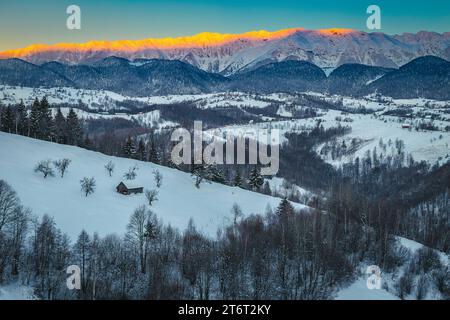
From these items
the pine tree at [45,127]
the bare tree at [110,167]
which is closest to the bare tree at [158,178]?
the bare tree at [110,167]

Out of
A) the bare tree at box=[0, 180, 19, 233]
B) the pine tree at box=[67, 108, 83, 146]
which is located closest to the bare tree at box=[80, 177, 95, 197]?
the bare tree at box=[0, 180, 19, 233]

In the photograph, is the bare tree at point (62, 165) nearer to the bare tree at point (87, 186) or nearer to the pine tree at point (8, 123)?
the bare tree at point (87, 186)

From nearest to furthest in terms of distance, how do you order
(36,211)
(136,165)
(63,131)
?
(36,211) → (136,165) → (63,131)

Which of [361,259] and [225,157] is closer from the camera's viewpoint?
[361,259]

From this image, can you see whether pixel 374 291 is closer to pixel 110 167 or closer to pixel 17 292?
pixel 17 292

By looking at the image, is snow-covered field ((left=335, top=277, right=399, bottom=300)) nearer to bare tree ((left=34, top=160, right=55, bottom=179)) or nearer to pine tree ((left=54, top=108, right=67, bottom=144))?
bare tree ((left=34, top=160, right=55, bottom=179))

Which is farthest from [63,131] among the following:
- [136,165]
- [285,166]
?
[285,166]

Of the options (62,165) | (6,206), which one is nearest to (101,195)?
(62,165)

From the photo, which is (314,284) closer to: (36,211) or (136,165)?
(36,211)

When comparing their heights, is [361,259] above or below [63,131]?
below
